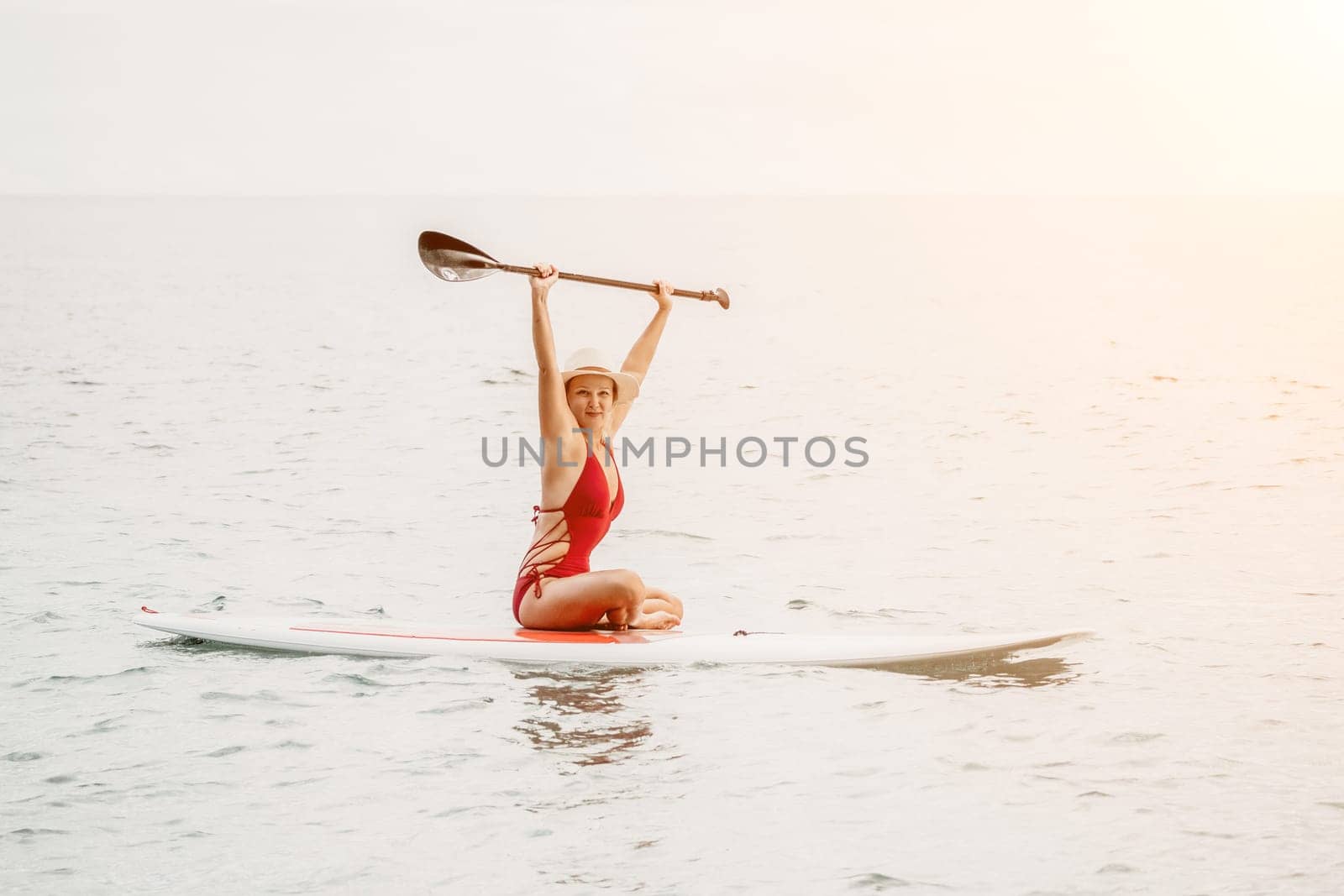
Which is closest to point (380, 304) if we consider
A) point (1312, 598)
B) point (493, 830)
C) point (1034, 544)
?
point (1034, 544)

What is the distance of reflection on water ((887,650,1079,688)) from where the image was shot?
16.7ft

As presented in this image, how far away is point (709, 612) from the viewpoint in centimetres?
648

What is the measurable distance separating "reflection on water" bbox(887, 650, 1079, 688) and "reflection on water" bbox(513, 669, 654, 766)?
1.03 meters

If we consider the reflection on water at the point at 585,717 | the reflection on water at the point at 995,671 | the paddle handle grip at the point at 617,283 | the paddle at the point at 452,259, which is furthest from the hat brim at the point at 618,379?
the reflection on water at the point at 995,671

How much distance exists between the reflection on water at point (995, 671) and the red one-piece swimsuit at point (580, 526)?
1.15 m

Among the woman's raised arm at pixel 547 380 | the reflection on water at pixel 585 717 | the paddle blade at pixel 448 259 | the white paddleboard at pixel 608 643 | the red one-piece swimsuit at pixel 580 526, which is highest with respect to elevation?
the paddle blade at pixel 448 259

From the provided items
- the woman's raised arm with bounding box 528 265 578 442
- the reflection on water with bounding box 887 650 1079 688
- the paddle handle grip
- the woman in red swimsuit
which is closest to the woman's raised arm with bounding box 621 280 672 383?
the paddle handle grip

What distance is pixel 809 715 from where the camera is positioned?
15.5 feet

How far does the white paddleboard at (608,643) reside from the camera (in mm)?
5086

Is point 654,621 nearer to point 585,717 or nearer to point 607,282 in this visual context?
point 585,717

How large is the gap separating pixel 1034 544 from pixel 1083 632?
2632 mm

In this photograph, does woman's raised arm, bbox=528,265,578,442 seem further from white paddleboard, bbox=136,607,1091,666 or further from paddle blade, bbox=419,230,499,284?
paddle blade, bbox=419,230,499,284

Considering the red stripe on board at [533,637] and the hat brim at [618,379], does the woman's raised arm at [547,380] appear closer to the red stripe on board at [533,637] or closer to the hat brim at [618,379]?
the hat brim at [618,379]

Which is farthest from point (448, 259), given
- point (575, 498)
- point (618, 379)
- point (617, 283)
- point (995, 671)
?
point (995, 671)
